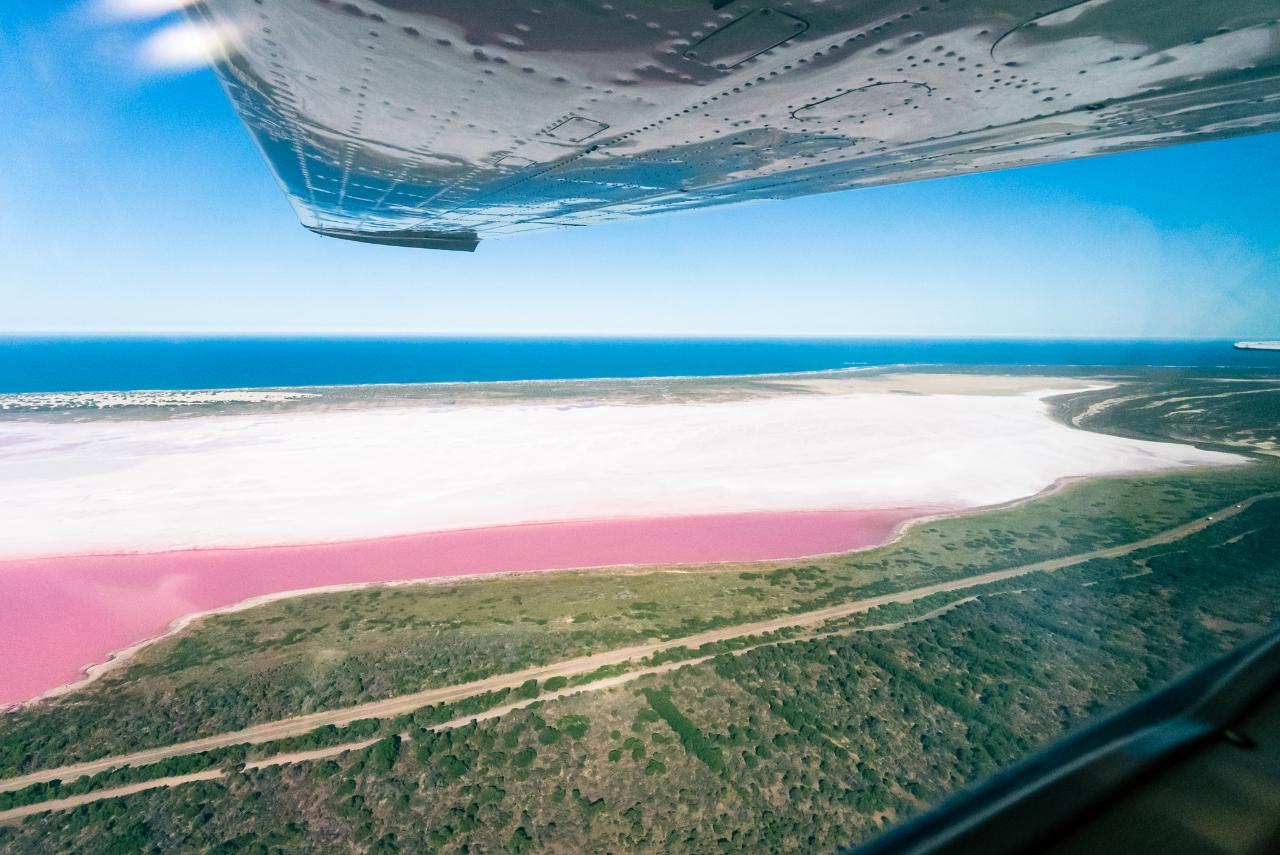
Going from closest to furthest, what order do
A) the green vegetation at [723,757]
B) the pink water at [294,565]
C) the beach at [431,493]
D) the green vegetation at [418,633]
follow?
1. the green vegetation at [723,757]
2. the green vegetation at [418,633]
3. the pink water at [294,565]
4. the beach at [431,493]

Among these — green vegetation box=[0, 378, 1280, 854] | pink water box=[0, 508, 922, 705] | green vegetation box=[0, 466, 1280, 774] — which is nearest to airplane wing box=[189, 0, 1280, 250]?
green vegetation box=[0, 378, 1280, 854]

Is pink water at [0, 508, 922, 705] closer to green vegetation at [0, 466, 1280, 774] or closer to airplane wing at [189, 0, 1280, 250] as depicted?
green vegetation at [0, 466, 1280, 774]

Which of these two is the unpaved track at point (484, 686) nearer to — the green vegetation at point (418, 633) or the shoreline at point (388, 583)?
the green vegetation at point (418, 633)

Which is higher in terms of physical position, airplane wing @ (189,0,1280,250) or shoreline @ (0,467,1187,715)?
airplane wing @ (189,0,1280,250)

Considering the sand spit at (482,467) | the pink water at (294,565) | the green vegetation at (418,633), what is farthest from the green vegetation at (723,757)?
the sand spit at (482,467)

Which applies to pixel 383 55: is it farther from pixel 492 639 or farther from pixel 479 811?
pixel 492 639
